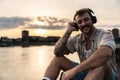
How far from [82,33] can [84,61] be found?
0.59 metres

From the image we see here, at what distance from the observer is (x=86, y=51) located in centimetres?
636

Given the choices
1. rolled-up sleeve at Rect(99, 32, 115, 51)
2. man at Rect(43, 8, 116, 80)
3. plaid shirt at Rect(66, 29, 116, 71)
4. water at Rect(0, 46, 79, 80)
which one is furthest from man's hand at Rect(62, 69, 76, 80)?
water at Rect(0, 46, 79, 80)

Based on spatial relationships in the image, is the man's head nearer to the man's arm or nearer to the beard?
the beard

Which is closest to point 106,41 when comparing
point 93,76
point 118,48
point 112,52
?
point 112,52

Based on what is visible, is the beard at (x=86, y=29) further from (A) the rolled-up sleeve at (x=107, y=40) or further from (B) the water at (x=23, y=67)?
(B) the water at (x=23, y=67)

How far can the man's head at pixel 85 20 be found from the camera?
20.5 ft

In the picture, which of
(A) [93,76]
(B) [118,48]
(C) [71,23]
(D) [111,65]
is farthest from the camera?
(B) [118,48]

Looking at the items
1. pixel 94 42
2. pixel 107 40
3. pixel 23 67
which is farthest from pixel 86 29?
pixel 23 67

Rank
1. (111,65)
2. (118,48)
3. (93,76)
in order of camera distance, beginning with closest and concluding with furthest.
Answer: (93,76) < (111,65) < (118,48)

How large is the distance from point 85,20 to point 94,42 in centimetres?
31

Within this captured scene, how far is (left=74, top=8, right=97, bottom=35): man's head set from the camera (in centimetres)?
626

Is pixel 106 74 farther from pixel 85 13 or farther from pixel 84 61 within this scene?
pixel 85 13

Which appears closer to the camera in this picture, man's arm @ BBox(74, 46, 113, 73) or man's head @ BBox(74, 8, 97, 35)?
man's arm @ BBox(74, 46, 113, 73)

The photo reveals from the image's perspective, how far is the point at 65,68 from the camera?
6.46 meters
